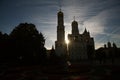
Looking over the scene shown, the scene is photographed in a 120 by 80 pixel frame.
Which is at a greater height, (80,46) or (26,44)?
(80,46)

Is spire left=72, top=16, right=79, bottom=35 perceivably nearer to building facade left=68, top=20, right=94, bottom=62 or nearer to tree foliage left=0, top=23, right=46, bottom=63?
building facade left=68, top=20, right=94, bottom=62

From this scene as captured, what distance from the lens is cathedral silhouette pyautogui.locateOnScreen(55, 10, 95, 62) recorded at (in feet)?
276

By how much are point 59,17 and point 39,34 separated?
5112cm

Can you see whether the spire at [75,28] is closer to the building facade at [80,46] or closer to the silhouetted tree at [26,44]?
the building facade at [80,46]

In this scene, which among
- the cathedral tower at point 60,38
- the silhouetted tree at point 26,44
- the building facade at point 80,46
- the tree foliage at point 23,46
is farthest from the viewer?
the cathedral tower at point 60,38

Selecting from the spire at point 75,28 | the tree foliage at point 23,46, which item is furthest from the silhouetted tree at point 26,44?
the spire at point 75,28

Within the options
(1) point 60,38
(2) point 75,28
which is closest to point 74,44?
(1) point 60,38

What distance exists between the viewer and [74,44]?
8794cm

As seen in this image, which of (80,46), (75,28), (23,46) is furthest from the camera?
(75,28)

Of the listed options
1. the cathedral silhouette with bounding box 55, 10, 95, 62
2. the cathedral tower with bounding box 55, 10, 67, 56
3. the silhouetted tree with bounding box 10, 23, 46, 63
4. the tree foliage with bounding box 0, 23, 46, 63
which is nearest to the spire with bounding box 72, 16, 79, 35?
the cathedral silhouette with bounding box 55, 10, 95, 62

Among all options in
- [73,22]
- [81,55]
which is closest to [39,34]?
[81,55]

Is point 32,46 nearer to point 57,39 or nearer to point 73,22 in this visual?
point 57,39

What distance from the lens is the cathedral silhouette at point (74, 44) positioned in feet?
276

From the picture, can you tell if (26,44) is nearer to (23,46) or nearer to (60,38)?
(23,46)
